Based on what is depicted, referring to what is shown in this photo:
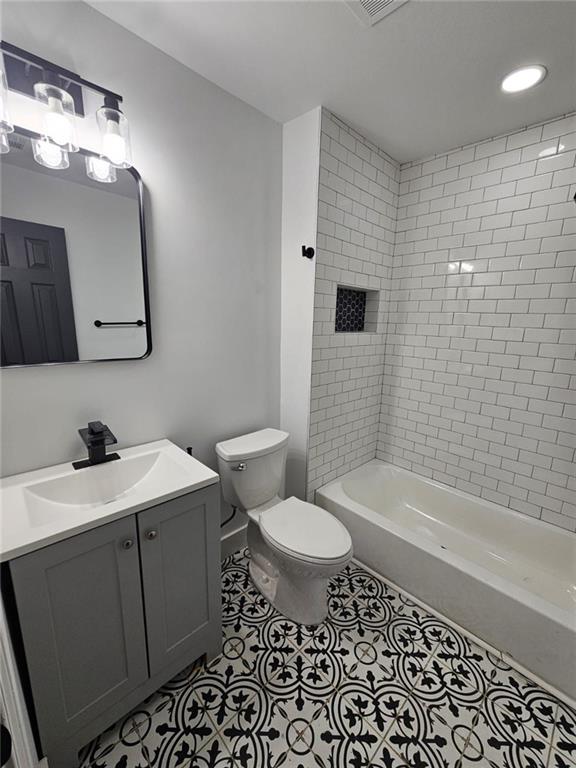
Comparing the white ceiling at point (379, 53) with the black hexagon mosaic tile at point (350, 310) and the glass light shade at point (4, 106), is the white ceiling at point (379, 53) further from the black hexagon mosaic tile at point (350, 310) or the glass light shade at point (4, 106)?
the black hexagon mosaic tile at point (350, 310)

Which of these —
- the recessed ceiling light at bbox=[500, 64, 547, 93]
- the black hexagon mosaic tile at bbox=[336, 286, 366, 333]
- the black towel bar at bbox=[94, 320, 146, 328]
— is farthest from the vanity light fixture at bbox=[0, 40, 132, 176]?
the recessed ceiling light at bbox=[500, 64, 547, 93]

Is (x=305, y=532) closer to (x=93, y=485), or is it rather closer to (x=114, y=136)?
(x=93, y=485)

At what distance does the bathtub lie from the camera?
138 cm

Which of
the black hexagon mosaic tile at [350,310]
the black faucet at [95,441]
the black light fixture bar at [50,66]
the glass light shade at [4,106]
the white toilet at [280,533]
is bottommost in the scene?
the white toilet at [280,533]

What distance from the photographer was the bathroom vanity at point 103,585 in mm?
926

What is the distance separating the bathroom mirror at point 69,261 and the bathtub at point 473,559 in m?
1.60

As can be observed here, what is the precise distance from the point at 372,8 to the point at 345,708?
259 centimetres

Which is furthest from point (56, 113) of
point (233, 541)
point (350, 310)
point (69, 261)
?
point (233, 541)

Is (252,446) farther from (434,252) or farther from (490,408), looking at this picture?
(434,252)

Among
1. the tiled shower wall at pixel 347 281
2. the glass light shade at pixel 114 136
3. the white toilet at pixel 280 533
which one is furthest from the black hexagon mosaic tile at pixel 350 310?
the glass light shade at pixel 114 136

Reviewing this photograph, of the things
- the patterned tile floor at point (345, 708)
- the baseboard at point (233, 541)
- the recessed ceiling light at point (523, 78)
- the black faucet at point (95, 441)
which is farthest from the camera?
the baseboard at point (233, 541)

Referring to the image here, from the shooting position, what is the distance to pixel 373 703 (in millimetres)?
1292

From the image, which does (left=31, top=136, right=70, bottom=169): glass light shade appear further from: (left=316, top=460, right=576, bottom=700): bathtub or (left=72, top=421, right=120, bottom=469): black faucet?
(left=316, top=460, right=576, bottom=700): bathtub

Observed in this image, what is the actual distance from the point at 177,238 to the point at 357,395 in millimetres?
1523
